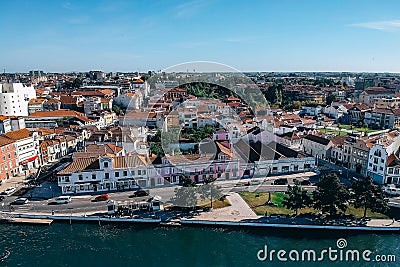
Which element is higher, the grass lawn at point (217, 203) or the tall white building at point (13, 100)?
the tall white building at point (13, 100)

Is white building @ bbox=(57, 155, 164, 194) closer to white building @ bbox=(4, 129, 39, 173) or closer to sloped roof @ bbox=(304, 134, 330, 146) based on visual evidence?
white building @ bbox=(4, 129, 39, 173)

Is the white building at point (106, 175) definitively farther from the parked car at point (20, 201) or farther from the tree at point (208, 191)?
the tree at point (208, 191)

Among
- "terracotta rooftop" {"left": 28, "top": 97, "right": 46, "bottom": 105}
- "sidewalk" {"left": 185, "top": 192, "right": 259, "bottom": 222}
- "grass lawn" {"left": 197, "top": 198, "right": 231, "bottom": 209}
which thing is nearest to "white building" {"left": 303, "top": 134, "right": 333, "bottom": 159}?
"sidewalk" {"left": 185, "top": 192, "right": 259, "bottom": 222}

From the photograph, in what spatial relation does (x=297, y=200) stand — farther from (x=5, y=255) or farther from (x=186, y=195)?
(x=5, y=255)

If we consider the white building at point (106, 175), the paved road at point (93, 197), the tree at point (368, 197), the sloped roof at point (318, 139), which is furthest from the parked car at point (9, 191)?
the sloped roof at point (318, 139)

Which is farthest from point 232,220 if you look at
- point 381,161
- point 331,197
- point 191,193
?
point 381,161

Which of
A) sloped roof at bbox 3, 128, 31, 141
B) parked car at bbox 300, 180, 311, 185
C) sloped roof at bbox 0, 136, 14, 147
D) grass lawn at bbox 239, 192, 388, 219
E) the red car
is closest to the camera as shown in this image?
grass lawn at bbox 239, 192, 388, 219
